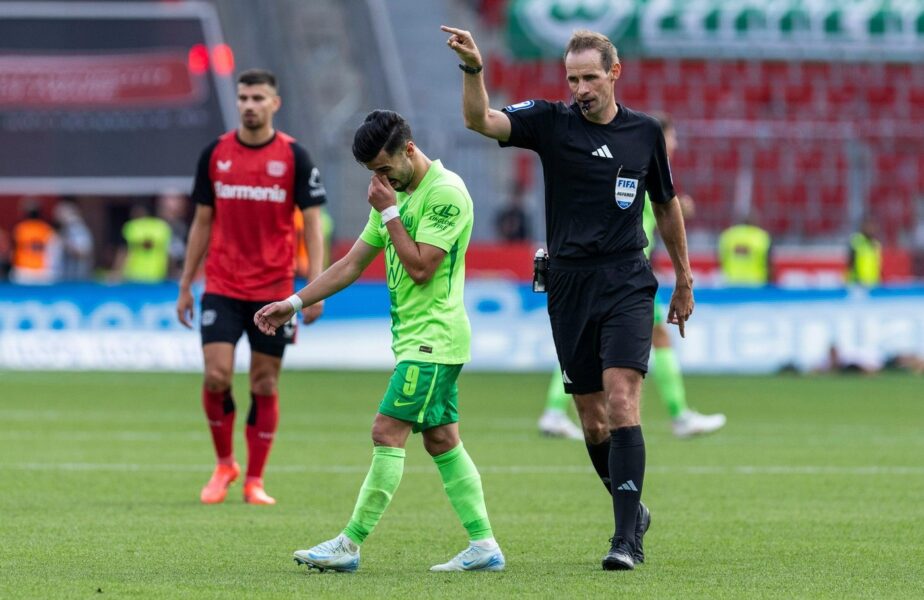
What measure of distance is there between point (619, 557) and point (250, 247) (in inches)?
136

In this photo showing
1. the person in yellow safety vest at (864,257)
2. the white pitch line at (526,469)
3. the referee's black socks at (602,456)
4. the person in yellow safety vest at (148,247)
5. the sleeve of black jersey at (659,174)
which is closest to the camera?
the sleeve of black jersey at (659,174)

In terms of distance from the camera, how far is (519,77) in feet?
97.5

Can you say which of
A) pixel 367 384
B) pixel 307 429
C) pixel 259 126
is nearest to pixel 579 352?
pixel 259 126

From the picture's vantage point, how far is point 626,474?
283 inches

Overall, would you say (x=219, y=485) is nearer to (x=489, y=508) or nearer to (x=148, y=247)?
(x=489, y=508)

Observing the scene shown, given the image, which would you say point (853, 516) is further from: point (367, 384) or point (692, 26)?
point (692, 26)

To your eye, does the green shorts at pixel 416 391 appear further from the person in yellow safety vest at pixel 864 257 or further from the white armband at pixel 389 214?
the person in yellow safety vest at pixel 864 257

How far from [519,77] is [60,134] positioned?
7.95 meters

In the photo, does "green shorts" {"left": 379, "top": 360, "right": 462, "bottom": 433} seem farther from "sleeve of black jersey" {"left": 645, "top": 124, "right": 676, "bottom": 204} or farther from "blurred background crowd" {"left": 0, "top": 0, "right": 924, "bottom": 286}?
"blurred background crowd" {"left": 0, "top": 0, "right": 924, "bottom": 286}

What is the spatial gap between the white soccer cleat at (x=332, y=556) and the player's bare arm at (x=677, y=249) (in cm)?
173

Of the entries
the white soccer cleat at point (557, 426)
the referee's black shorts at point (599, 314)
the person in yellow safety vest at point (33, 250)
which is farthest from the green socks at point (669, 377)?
the person in yellow safety vest at point (33, 250)

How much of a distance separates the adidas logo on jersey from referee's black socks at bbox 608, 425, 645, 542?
1.12 meters

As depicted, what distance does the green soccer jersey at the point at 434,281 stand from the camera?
698 centimetres

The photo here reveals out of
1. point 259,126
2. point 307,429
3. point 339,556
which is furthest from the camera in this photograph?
point 307,429
